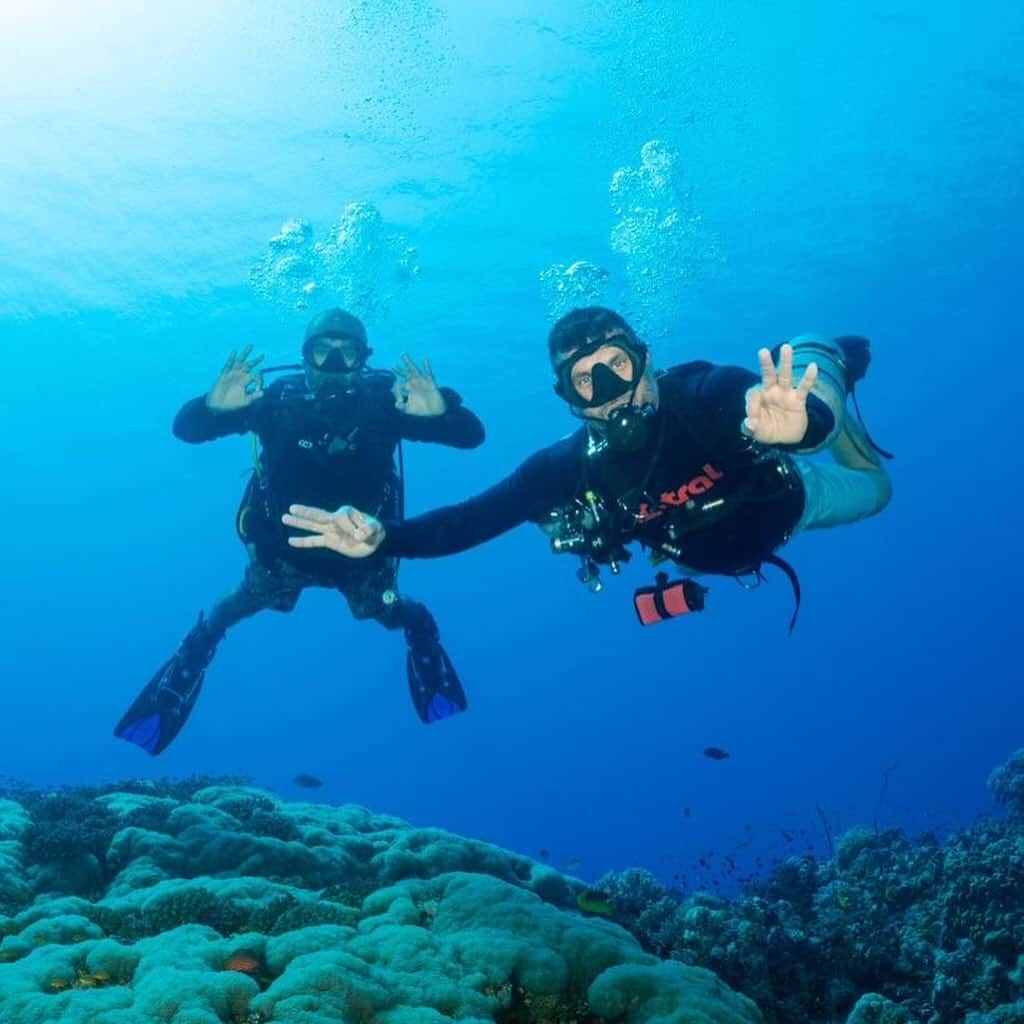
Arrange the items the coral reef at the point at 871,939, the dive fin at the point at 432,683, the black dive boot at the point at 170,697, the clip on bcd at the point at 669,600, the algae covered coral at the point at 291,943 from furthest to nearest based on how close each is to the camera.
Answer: the dive fin at the point at 432,683 → the black dive boot at the point at 170,697 → the coral reef at the point at 871,939 → the clip on bcd at the point at 669,600 → the algae covered coral at the point at 291,943

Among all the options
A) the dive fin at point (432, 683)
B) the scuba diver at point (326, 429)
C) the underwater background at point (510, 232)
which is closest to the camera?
the scuba diver at point (326, 429)

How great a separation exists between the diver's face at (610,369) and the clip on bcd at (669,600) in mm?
1309

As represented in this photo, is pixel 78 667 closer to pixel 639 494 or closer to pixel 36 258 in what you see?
pixel 36 258

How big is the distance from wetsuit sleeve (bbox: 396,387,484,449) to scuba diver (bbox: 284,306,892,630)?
2.81 m

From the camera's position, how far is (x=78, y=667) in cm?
9975

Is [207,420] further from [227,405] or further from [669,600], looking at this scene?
[669,600]

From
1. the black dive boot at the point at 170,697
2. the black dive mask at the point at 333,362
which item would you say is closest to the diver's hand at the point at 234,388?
the black dive mask at the point at 333,362

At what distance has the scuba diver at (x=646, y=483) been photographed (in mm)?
5465

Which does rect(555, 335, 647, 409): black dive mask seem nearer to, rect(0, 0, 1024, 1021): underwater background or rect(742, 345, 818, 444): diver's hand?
rect(742, 345, 818, 444): diver's hand

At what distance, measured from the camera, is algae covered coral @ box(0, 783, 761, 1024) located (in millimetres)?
4480

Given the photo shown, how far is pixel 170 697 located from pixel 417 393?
5181 millimetres

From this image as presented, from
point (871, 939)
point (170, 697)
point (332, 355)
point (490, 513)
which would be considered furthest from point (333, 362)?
point (871, 939)

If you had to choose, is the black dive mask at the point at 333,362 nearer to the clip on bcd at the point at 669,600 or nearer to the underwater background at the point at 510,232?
the underwater background at the point at 510,232

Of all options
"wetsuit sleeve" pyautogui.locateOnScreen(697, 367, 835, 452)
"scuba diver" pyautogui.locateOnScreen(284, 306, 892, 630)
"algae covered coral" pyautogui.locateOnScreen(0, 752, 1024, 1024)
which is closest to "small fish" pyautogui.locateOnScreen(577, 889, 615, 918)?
"algae covered coral" pyautogui.locateOnScreen(0, 752, 1024, 1024)
